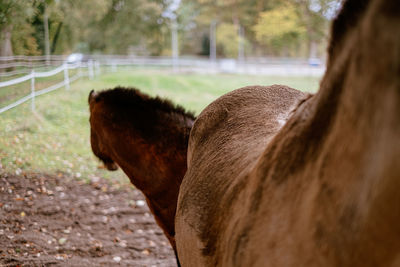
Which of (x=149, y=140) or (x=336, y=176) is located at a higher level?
(x=336, y=176)

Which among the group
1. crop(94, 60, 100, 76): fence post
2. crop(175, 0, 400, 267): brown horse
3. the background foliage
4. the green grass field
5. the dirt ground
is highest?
the background foliage

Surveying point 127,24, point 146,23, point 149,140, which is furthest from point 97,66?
point 149,140

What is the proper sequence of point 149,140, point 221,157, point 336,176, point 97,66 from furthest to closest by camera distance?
point 97,66
point 149,140
point 221,157
point 336,176

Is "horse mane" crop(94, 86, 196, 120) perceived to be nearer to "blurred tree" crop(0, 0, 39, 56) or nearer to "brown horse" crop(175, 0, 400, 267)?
"blurred tree" crop(0, 0, 39, 56)

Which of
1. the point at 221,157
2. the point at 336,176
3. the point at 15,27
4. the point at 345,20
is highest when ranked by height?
the point at 15,27

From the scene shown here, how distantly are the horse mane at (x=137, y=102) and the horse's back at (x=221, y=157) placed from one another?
97 centimetres

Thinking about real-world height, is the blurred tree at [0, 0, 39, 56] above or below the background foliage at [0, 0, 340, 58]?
below

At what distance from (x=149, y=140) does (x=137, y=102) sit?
0.42 metres

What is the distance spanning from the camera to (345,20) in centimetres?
96

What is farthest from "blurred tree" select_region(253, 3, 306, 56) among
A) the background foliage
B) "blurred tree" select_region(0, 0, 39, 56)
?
"blurred tree" select_region(0, 0, 39, 56)

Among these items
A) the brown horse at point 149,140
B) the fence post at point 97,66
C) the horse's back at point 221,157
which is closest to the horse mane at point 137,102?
the brown horse at point 149,140

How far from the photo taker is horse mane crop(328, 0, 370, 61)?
893 mm

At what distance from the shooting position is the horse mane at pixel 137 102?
3.36 meters

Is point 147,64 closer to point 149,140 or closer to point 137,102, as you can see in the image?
point 137,102
